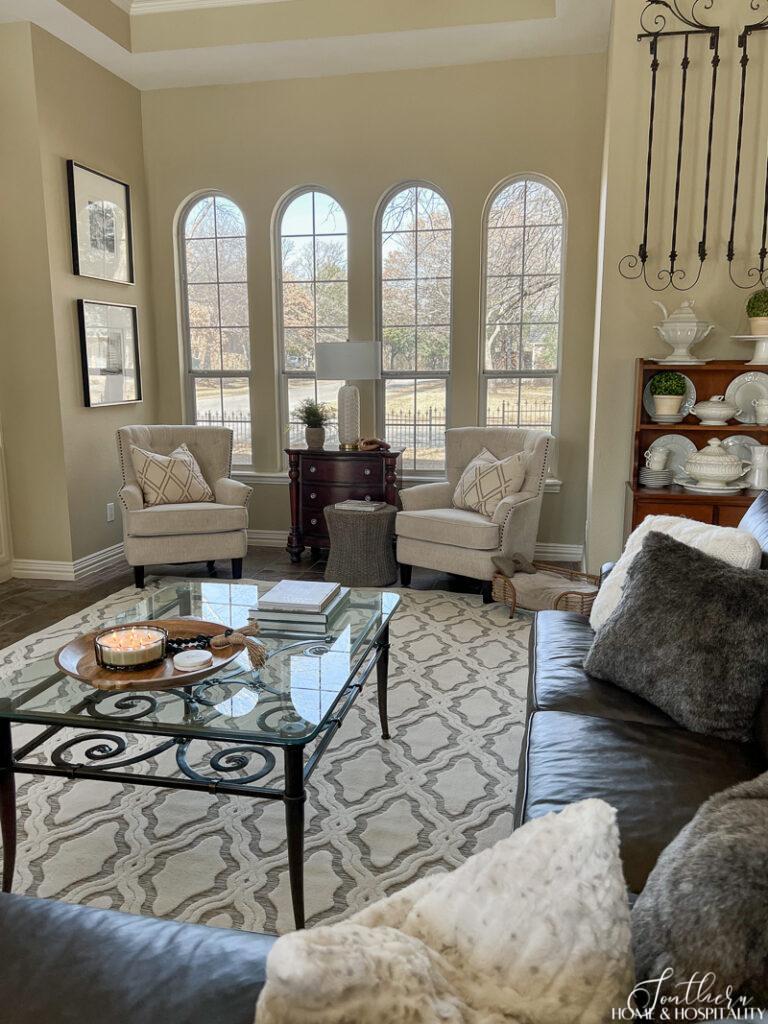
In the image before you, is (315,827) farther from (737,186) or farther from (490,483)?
(737,186)

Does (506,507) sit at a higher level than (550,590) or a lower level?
higher

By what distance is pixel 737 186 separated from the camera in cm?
382

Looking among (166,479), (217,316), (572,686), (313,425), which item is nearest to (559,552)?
(313,425)

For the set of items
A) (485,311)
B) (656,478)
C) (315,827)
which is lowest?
(315,827)

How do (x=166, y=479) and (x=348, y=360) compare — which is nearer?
(x=166, y=479)

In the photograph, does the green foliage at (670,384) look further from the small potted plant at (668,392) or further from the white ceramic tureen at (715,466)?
the white ceramic tureen at (715,466)

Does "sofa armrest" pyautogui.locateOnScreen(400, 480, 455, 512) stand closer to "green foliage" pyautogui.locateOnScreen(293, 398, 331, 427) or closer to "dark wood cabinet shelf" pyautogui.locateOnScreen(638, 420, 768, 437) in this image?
"green foliage" pyautogui.locateOnScreen(293, 398, 331, 427)

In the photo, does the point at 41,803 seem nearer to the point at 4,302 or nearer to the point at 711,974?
the point at 711,974

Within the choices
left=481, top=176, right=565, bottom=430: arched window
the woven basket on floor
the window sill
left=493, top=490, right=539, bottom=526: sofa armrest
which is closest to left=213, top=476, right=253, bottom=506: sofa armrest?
the window sill

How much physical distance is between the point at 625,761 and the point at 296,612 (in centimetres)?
122

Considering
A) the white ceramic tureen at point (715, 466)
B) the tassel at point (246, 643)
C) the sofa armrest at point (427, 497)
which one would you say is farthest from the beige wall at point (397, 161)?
the tassel at point (246, 643)

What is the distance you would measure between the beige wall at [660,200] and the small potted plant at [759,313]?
16cm

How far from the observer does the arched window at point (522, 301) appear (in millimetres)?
5160

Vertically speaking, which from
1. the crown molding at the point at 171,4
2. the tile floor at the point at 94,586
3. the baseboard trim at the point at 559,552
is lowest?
the tile floor at the point at 94,586
